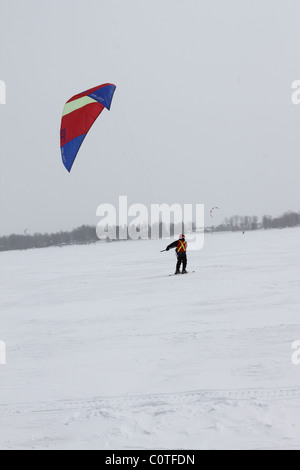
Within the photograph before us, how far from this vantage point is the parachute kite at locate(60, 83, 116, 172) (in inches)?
510

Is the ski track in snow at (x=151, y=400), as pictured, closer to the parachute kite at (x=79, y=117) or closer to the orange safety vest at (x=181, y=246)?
the orange safety vest at (x=181, y=246)

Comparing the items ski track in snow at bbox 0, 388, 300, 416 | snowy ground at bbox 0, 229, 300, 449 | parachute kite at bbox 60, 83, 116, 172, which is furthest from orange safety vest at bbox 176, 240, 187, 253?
ski track in snow at bbox 0, 388, 300, 416

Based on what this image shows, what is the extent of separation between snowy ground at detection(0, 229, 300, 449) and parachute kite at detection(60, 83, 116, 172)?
209 inches

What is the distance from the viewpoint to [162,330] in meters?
6.80

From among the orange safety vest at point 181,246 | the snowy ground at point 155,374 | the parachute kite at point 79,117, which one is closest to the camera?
the snowy ground at point 155,374

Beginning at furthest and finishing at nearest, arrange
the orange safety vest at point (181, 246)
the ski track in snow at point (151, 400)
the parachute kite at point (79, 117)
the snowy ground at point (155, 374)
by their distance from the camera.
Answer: the orange safety vest at point (181, 246) < the parachute kite at point (79, 117) < the ski track in snow at point (151, 400) < the snowy ground at point (155, 374)

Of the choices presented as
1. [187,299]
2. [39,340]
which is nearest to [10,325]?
[39,340]

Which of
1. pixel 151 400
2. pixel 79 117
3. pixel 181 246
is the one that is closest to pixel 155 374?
pixel 151 400

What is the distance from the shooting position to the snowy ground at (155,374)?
3465 millimetres

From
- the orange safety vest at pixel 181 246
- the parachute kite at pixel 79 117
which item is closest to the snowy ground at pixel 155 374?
the orange safety vest at pixel 181 246

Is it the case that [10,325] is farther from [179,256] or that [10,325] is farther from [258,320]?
[179,256]

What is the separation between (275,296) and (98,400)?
5734 millimetres

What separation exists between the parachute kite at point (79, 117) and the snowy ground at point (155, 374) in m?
5.30

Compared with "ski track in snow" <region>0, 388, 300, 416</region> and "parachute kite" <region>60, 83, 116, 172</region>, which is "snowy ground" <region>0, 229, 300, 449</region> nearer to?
"ski track in snow" <region>0, 388, 300, 416</region>
